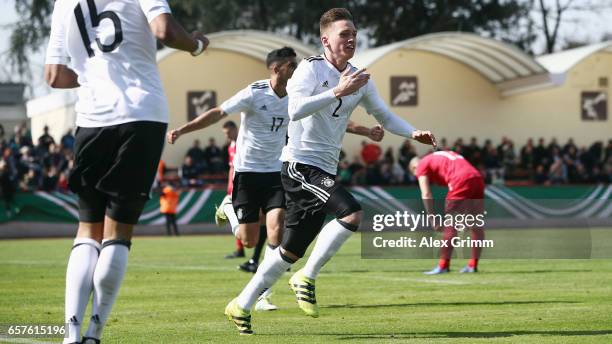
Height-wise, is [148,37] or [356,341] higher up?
[148,37]

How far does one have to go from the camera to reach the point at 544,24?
58188 mm

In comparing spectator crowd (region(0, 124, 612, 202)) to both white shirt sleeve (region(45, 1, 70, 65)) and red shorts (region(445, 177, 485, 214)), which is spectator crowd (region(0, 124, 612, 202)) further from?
white shirt sleeve (region(45, 1, 70, 65))

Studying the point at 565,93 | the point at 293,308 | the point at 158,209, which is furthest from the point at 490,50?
the point at 293,308

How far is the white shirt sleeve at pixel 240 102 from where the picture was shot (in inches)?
415

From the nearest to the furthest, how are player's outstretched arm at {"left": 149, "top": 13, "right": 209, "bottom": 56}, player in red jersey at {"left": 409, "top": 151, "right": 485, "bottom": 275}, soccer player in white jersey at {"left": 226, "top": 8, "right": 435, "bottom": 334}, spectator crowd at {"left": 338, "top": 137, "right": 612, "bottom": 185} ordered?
player's outstretched arm at {"left": 149, "top": 13, "right": 209, "bottom": 56}, soccer player in white jersey at {"left": 226, "top": 8, "right": 435, "bottom": 334}, player in red jersey at {"left": 409, "top": 151, "right": 485, "bottom": 275}, spectator crowd at {"left": 338, "top": 137, "right": 612, "bottom": 185}

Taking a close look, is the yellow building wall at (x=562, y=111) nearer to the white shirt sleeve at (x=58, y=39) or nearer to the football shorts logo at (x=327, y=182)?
the football shorts logo at (x=327, y=182)

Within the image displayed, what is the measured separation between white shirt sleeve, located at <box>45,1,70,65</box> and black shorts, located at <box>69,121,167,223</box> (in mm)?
458

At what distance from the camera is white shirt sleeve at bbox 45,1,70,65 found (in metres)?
6.25

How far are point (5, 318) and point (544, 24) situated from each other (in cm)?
5171

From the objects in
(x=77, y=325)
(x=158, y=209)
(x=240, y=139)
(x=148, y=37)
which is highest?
(x=148, y=37)

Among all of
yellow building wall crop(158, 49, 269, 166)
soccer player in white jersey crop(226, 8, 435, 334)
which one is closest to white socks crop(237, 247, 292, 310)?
soccer player in white jersey crop(226, 8, 435, 334)

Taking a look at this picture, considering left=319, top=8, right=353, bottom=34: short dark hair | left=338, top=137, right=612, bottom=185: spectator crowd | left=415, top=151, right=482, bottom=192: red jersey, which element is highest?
left=319, top=8, right=353, bottom=34: short dark hair

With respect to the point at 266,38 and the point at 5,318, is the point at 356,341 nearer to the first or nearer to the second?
the point at 5,318

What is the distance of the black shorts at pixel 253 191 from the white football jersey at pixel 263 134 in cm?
7
